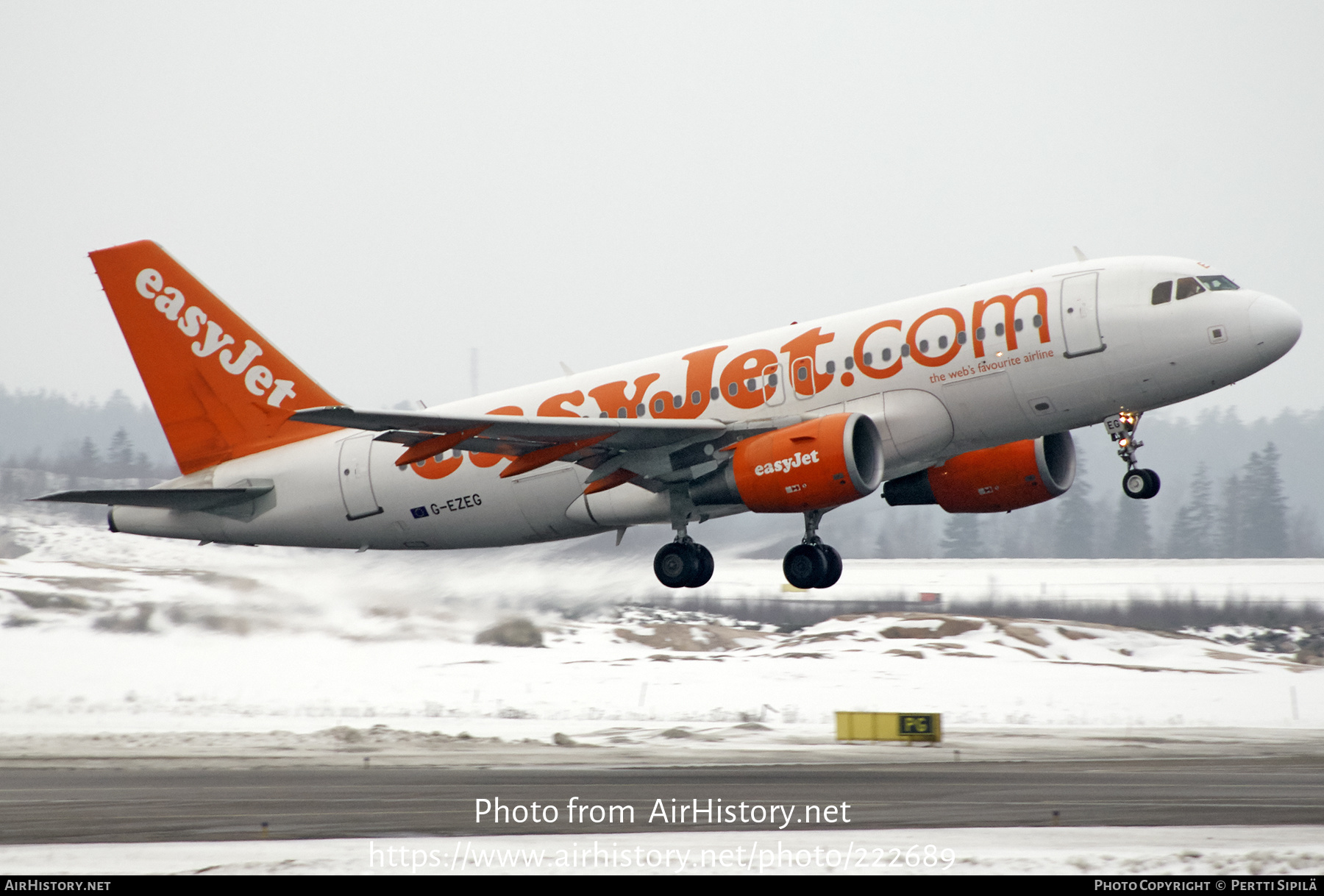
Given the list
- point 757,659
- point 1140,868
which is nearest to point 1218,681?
point 757,659

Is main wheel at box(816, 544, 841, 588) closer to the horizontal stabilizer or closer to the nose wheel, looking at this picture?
the nose wheel

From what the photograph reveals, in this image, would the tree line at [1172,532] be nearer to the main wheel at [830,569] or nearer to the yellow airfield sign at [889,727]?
the yellow airfield sign at [889,727]

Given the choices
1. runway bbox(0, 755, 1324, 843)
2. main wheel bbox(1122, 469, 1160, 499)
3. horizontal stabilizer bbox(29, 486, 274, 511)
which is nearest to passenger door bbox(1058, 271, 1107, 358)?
main wheel bbox(1122, 469, 1160, 499)

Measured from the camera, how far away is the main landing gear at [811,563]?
28.6 metres

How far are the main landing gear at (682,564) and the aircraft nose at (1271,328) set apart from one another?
11.1 m

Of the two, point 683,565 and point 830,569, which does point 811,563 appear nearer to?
point 830,569

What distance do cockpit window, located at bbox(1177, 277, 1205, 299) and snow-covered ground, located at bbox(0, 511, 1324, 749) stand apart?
1457 centimetres

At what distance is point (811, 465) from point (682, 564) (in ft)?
15.3

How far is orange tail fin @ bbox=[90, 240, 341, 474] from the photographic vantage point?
30719 millimetres

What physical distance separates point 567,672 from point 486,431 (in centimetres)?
1830

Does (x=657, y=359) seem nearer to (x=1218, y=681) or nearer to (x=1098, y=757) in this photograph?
(x=1098, y=757)

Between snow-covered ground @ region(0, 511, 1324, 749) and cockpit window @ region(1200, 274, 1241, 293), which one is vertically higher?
cockpit window @ region(1200, 274, 1241, 293)

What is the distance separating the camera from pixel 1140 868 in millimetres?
18297

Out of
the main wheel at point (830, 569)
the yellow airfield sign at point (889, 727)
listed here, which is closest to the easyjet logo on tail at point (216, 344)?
the main wheel at point (830, 569)
